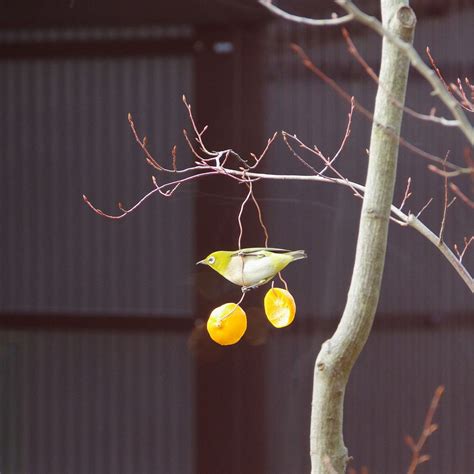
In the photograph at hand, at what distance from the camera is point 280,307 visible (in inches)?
45.6

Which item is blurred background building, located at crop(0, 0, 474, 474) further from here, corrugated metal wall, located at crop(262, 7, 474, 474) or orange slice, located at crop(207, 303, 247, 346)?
orange slice, located at crop(207, 303, 247, 346)

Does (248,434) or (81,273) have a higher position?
(81,273)

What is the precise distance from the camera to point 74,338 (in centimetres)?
263

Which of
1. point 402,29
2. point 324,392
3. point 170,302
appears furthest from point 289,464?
point 402,29

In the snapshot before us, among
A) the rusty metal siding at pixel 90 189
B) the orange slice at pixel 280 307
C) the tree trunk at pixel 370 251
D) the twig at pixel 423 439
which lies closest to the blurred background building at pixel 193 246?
the rusty metal siding at pixel 90 189

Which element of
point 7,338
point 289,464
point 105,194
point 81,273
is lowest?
point 289,464

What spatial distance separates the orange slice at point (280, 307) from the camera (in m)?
1.14

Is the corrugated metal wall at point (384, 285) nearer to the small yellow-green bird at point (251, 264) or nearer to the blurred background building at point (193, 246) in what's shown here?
the blurred background building at point (193, 246)

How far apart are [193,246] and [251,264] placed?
4.86 ft

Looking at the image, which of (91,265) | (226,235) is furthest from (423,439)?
(91,265)

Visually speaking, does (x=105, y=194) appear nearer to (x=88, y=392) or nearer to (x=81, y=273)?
(x=81, y=273)

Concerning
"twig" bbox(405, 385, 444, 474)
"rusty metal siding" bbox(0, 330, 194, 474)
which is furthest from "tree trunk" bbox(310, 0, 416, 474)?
"rusty metal siding" bbox(0, 330, 194, 474)

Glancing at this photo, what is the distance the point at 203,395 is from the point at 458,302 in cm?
81

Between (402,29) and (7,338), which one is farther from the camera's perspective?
(7,338)
